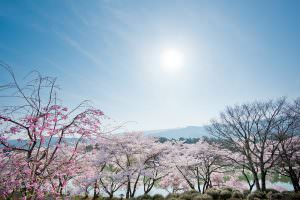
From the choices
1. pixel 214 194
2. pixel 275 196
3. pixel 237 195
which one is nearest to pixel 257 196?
pixel 275 196

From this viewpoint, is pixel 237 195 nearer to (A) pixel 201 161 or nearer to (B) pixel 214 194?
(B) pixel 214 194

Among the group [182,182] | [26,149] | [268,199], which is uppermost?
[26,149]

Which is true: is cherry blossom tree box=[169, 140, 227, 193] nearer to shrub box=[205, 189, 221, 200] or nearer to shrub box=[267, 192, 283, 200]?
shrub box=[205, 189, 221, 200]

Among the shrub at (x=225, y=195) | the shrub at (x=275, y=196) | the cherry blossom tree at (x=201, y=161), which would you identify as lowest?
the shrub at (x=225, y=195)

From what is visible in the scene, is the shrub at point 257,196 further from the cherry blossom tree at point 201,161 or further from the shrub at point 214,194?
the cherry blossom tree at point 201,161

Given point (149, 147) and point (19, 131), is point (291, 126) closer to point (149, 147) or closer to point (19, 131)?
point (149, 147)

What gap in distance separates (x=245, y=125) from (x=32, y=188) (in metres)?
19.6

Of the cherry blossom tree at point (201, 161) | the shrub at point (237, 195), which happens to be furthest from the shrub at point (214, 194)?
the cherry blossom tree at point (201, 161)

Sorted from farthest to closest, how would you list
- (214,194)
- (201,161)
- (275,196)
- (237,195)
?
(201,161) → (214,194) → (237,195) → (275,196)

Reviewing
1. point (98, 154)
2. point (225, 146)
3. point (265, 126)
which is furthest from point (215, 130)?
point (98, 154)

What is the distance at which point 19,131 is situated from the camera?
4.68 meters

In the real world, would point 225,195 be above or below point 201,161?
below

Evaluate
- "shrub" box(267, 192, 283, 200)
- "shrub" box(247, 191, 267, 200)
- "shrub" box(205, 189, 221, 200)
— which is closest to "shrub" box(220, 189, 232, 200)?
"shrub" box(205, 189, 221, 200)

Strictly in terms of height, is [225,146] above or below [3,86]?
below
